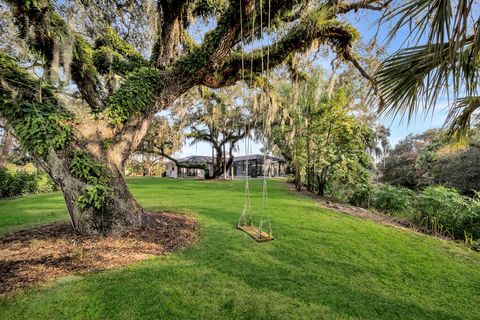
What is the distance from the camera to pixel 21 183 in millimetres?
10812

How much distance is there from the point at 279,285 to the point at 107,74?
544cm

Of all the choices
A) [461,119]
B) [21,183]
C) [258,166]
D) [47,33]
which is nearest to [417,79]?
[461,119]

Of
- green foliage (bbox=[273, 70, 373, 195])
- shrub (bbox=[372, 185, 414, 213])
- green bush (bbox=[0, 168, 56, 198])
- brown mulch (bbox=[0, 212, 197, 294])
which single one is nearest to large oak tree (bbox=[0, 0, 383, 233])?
brown mulch (bbox=[0, 212, 197, 294])

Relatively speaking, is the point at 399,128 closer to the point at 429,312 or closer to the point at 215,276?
the point at 429,312

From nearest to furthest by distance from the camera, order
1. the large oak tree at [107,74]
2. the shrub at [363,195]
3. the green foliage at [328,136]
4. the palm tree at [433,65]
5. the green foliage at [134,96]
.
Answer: the palm tree at [433,65], the large oak tree at [107,74], the green foliage at [134,96], the shrub at [363,195], the green foliage at [328,136]

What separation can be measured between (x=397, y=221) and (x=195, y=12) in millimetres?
7839

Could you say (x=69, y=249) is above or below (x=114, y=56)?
below

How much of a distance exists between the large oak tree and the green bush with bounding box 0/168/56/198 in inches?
373

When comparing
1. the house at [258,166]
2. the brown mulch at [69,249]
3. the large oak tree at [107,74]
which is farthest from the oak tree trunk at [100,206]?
the house at [258,166]

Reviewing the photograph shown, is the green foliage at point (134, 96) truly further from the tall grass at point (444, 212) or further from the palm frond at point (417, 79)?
the tall grass at point (444, 212)

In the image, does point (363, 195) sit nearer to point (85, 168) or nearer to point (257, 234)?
point (257, 234)

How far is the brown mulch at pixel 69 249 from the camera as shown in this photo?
2.71 meters

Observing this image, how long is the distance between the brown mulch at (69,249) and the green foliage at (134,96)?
2101mm

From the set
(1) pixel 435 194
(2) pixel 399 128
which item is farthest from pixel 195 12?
(1) pixel 435 194
